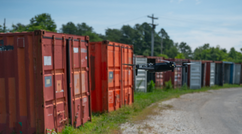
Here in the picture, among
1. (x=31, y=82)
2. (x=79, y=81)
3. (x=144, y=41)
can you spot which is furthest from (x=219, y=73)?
(x=144, y=41)

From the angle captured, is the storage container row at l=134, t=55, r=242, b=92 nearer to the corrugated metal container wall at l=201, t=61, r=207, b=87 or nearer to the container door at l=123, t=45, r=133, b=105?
the corrugated metal container wall at l=201, t=61, r=207, b=87

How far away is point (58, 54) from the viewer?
542cm

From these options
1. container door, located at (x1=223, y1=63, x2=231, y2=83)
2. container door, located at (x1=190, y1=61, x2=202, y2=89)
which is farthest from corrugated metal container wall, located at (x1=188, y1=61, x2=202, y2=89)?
container door, located at (x1=223, y1=63, x2=231, y2=83)

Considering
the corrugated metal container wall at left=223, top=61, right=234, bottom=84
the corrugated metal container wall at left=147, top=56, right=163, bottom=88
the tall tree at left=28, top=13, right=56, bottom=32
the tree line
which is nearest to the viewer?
the corrugated metal container wall at left=147, top=56, right=163, bottom=88

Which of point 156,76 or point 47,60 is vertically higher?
point 47,60

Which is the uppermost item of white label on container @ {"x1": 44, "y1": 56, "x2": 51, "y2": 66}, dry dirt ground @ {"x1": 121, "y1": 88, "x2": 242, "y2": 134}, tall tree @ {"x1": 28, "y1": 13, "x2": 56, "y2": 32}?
tall tree @ {"x1": 28, "y1": 13, "x2": 56, "y2": 32}

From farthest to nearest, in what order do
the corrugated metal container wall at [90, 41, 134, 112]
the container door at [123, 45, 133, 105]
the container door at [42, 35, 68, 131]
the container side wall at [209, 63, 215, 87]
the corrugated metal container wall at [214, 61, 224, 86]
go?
the corrugated metal container wall at [214, 61, 224, 86], the container side wall at [209, 63, 215, 87], the container door at [123, 45, 133, 105], the corrugated metal container wall at [90, 41, 134, 112], the container door at [42, 35, 68, 131]

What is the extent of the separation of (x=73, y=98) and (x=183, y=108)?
623 cm

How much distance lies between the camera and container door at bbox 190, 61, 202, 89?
16.9 m

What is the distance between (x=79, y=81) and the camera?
20.3 feet

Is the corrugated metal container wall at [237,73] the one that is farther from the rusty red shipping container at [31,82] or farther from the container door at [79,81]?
the rusty red shipping container at [31,82]

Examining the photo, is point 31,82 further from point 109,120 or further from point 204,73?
point 204,73

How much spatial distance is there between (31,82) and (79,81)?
1.59 meters

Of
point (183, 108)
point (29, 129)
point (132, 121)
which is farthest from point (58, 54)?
point (183, 108)
